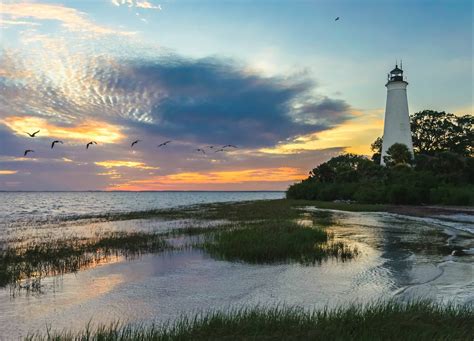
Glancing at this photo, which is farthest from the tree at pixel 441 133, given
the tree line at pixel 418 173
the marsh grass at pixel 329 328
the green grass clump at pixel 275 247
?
the marsh grass at pixel 329 328

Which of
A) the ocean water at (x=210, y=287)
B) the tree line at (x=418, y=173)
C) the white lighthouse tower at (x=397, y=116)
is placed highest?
the white lighthouse tower at (x=397, y=116)

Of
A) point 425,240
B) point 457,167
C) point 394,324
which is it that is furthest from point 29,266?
point 457,167

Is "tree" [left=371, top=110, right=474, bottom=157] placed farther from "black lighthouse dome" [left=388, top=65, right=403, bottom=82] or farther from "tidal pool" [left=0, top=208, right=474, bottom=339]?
"tidal pool" [left=0, top=208, right=474, bottom=339]

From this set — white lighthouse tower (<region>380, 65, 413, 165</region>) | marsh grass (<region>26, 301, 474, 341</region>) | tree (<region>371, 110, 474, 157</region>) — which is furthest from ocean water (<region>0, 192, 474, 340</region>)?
tree (<region>371, 110, 474, 157</region>)

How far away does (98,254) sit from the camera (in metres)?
21.3

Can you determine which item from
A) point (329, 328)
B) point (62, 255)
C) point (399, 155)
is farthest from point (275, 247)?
point (399, 155)

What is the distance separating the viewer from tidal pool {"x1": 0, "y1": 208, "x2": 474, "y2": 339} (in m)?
11.8

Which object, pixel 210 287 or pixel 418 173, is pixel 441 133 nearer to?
pixel 418 173

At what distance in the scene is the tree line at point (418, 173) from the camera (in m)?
58.6

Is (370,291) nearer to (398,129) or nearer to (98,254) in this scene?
(98,254)

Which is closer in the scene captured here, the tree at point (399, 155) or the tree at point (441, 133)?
the tree at point (399, 155)

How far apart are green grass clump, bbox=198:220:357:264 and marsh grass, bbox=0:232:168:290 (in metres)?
4.05

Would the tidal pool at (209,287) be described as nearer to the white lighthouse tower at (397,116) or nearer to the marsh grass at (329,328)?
the marsh grass at (329,328)

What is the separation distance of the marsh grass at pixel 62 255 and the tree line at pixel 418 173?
1766 inches
